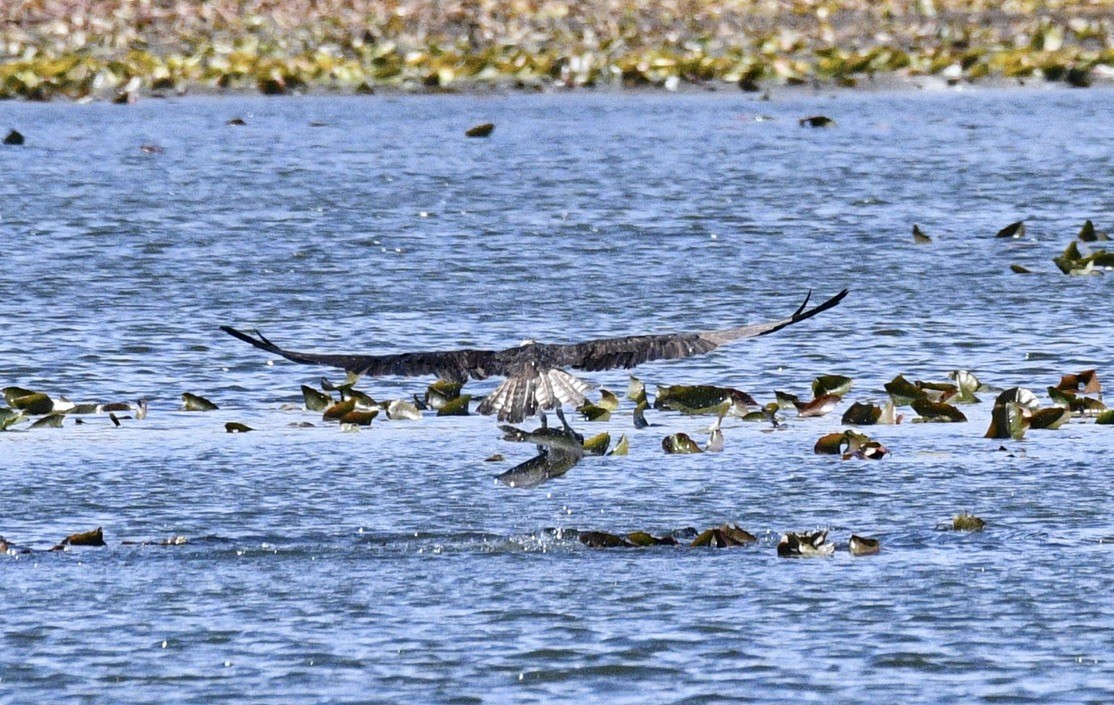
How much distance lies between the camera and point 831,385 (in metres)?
10.9

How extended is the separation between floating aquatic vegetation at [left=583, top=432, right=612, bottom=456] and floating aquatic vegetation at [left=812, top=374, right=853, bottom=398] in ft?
4.14

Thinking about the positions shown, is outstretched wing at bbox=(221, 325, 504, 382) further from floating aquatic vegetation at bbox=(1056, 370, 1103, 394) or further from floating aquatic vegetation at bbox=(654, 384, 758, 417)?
floating aquatic vegetation at bbox=(1056, 370, 1103, 394)

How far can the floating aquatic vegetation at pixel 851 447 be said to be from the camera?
9930 mm

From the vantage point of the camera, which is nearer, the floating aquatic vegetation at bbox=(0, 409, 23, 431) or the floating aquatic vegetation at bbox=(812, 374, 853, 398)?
the floating aquatic vegetation at bbox=(0, 409, 23, 431)

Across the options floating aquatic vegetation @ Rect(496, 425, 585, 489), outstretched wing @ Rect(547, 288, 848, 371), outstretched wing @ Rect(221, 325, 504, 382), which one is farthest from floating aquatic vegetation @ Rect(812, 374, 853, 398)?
outstretched wing @ Rect(221, 325, 504, 382)

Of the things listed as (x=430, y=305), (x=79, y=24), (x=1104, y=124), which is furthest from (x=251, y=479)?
(x=79, y=24)

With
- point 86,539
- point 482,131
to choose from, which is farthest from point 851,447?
point 482,131

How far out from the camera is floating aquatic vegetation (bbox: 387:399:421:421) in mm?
11039

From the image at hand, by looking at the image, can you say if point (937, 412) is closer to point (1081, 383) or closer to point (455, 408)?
Result: point (1081, 383)

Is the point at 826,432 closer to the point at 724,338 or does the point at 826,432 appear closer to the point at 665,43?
the point at 724,338

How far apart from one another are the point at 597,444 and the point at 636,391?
1.16 meters

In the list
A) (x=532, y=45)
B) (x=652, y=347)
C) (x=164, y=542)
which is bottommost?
(x=532, y=45)

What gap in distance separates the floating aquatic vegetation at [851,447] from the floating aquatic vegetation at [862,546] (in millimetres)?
1675

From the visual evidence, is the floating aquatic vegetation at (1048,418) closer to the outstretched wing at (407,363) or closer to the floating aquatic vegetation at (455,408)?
the floating aquatic vegetation at (455,408)
